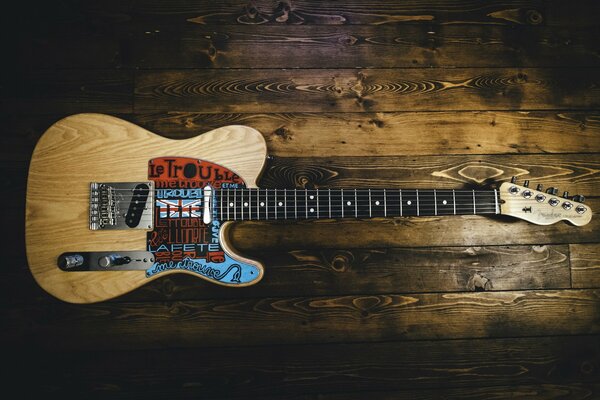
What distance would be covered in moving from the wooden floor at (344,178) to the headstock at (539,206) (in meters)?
0.15

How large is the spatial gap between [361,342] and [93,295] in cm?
104

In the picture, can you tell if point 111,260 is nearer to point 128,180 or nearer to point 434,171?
point 128,180

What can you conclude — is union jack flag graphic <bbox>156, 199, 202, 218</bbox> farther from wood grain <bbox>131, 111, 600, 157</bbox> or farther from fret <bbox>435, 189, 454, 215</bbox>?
fret <bbox>435, 189, 454, 215</bbox>

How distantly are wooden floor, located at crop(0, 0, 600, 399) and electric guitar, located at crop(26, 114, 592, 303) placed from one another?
0.15m

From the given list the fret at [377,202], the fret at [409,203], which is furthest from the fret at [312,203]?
the fret at [409,203]

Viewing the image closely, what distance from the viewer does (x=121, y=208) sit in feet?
4.40

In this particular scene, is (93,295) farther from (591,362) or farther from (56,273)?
(591,362)

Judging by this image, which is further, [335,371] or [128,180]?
[335,371]

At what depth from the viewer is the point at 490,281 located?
151 cm

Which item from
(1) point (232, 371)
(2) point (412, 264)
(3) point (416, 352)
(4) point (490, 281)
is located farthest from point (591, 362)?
(1) point (232, 371)

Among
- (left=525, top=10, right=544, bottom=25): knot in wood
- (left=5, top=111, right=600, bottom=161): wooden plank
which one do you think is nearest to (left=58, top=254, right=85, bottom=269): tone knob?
(left=5, top=111, right=600, bottom=161): wooden plank

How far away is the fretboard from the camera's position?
4.51 feet

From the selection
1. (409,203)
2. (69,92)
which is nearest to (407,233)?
(409,203)

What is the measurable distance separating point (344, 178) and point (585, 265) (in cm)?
108
